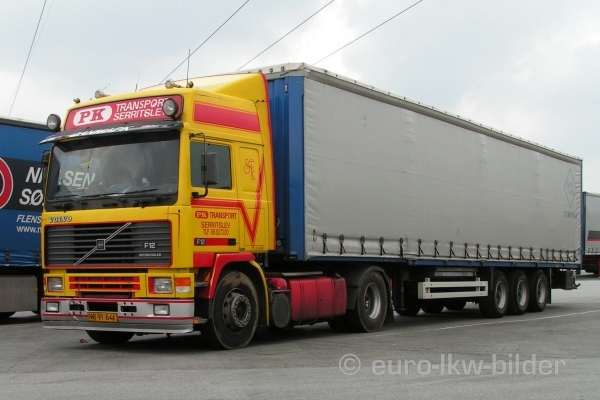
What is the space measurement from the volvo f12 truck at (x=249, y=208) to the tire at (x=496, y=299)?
54.2 inches

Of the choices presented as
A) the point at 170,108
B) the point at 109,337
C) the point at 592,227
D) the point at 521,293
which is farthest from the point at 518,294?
the point at 592,227

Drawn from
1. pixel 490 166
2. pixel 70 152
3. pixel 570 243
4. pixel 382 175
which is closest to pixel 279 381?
pixel 70 152

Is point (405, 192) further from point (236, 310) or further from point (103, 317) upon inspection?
point (103, 317)

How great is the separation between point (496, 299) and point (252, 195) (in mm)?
8882

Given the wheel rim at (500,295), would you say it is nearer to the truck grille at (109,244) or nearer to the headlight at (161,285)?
the headlight at (161,285)

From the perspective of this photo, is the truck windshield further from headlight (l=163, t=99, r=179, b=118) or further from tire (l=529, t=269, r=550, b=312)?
tire (l=529, t=269, r=550, b=312)

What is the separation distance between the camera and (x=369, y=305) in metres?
14.5

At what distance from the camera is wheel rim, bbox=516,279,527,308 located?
65.8 ft

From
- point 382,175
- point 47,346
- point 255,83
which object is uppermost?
point 255,83

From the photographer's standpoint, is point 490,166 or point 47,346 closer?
point 47,346

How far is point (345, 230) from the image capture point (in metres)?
13.7

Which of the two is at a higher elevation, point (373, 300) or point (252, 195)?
point (252, 195)

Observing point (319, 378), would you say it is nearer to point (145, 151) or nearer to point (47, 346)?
point (145, 151)

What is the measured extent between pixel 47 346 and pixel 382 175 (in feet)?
20.5
